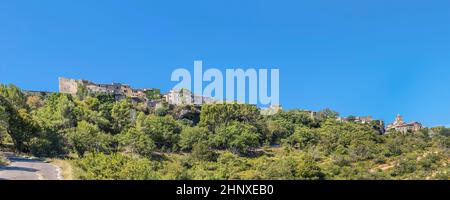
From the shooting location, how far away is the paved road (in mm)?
12750

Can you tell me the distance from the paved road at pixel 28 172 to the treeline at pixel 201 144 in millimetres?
1056

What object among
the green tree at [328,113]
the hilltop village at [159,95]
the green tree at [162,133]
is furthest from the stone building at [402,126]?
the green tree at [162,133]

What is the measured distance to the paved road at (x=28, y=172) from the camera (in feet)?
41.8

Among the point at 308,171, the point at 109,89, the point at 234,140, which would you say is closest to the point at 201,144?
the point at 234,140

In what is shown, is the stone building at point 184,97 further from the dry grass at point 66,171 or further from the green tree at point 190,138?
the dry grass at point 66,171

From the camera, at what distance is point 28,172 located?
1402cm

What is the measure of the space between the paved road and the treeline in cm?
106

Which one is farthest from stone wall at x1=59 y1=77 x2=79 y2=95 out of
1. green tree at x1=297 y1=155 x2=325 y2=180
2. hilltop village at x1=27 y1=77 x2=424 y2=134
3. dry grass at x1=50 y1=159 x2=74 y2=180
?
green tree at x1=297 y1=155 x2=325 y2=180

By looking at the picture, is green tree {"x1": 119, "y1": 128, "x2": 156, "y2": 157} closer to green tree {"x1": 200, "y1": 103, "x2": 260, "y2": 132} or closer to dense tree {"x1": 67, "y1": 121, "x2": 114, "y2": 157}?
dense tree {"x1": 67, "y1": 121, "x2": 114, "y2": 157}
